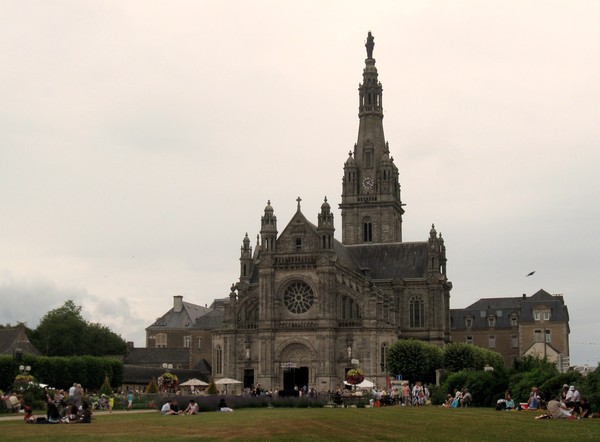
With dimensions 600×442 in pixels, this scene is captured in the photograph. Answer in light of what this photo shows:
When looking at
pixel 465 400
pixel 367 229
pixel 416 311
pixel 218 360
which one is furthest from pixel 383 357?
pixel 465 400

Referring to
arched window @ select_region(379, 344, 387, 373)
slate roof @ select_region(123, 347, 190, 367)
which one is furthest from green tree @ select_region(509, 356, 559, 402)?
slate roof @ select_region(123, 347, 190, 367)

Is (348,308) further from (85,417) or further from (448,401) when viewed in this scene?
(85,417)

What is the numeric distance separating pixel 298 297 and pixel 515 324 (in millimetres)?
44392

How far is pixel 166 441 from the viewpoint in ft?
88.7

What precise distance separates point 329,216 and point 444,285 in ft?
67.3

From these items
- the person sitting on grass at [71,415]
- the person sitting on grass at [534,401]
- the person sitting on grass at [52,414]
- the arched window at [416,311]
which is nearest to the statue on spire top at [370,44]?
the arched window at [416,311]

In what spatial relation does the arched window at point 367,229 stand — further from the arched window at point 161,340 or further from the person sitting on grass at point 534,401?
the person sitting on grass at point 534,401

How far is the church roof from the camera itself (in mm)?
108625

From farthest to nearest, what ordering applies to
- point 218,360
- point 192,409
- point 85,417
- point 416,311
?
point 416,311 < point 218,360 < point 192,409 < point 85,417

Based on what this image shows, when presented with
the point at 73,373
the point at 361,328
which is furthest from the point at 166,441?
the point at 361,328

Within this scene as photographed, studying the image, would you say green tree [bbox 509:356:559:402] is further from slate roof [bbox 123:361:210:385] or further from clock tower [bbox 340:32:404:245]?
clock tower [bbox 340:32:404:245]

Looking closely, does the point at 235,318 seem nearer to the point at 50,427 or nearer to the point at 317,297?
the point at 317,297

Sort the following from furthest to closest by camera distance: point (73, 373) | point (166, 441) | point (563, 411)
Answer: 1. point (73, 373)
2. point (563, 411)
3. point (166, 441)

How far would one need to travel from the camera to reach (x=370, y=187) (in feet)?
396
